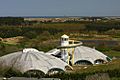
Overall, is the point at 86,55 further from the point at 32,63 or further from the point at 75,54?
the point at 32,63

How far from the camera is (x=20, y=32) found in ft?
347

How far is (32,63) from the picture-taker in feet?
122

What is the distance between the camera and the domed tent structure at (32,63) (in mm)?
36250

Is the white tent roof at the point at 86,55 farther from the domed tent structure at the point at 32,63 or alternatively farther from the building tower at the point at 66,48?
the domed tent structure at the point at 32,63

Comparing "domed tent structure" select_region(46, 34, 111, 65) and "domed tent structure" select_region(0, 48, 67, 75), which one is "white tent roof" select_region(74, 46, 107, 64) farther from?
"domed tent structure" select_region(0, 48, 67, 75)

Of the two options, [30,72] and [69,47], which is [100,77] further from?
[69,47]

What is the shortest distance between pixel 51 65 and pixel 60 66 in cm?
115

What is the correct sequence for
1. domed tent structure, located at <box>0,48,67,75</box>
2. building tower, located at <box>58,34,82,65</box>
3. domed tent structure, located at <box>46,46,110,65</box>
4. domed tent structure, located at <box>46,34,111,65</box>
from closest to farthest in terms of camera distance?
1. domed tent structure, located at <box>0,48,67,75</box>
2. building tower, located at <box>58,34,82,65</box>
3. domed tent structure, located at <box>46,34,111,65</box>
4. domed tent structure, located at <box>46,46,110,65</box>

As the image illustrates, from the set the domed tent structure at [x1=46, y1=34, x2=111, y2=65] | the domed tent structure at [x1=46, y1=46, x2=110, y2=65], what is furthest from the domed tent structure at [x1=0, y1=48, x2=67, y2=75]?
the domed tent structure at [x1=46, y1=46, x2=110, y2=65]

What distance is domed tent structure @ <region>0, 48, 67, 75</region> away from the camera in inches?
1427

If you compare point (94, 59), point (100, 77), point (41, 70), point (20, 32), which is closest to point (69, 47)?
point (94, 59)

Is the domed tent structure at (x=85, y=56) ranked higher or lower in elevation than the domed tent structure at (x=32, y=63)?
lower

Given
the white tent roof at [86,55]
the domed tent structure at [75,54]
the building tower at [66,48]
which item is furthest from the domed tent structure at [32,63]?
the white tent roof at [86,55]

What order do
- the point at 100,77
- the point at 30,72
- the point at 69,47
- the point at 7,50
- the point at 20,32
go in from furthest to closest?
1. the point at 20,32
2. the point at 7,50
3. the point at 69,47
4. the point at 30,72
5. the point at 100,77
